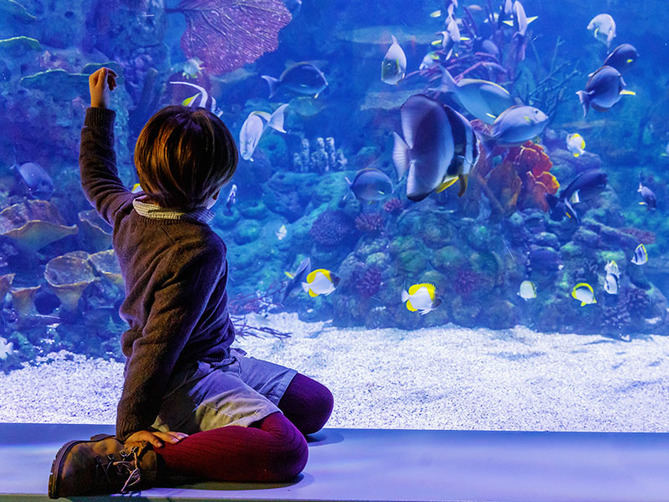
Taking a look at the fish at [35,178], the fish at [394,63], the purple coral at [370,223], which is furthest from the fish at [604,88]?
the fish at [35,178]

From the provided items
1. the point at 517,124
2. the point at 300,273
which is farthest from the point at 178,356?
the point at 517,124

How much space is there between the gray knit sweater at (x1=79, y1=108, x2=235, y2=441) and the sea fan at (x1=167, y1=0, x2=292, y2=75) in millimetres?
6532

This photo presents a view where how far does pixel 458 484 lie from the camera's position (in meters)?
1.16

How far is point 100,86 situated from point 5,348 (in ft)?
13.1

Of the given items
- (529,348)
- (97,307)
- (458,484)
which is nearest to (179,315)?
(458,484)

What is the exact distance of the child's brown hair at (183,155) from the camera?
122 cm

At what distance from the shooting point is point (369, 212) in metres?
7.34

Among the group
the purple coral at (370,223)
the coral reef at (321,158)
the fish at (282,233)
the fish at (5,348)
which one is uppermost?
the coral reef at (321,158)

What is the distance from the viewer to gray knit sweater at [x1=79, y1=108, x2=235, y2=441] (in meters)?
1.19

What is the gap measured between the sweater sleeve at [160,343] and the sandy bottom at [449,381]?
1.78 meters

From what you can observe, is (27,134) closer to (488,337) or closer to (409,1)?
(488,337)

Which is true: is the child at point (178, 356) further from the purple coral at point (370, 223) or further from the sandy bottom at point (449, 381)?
the purple coral at point (370, 223)

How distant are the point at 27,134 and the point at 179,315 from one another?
524 centimetres

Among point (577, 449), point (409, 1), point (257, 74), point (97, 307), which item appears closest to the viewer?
point (577, 449)
